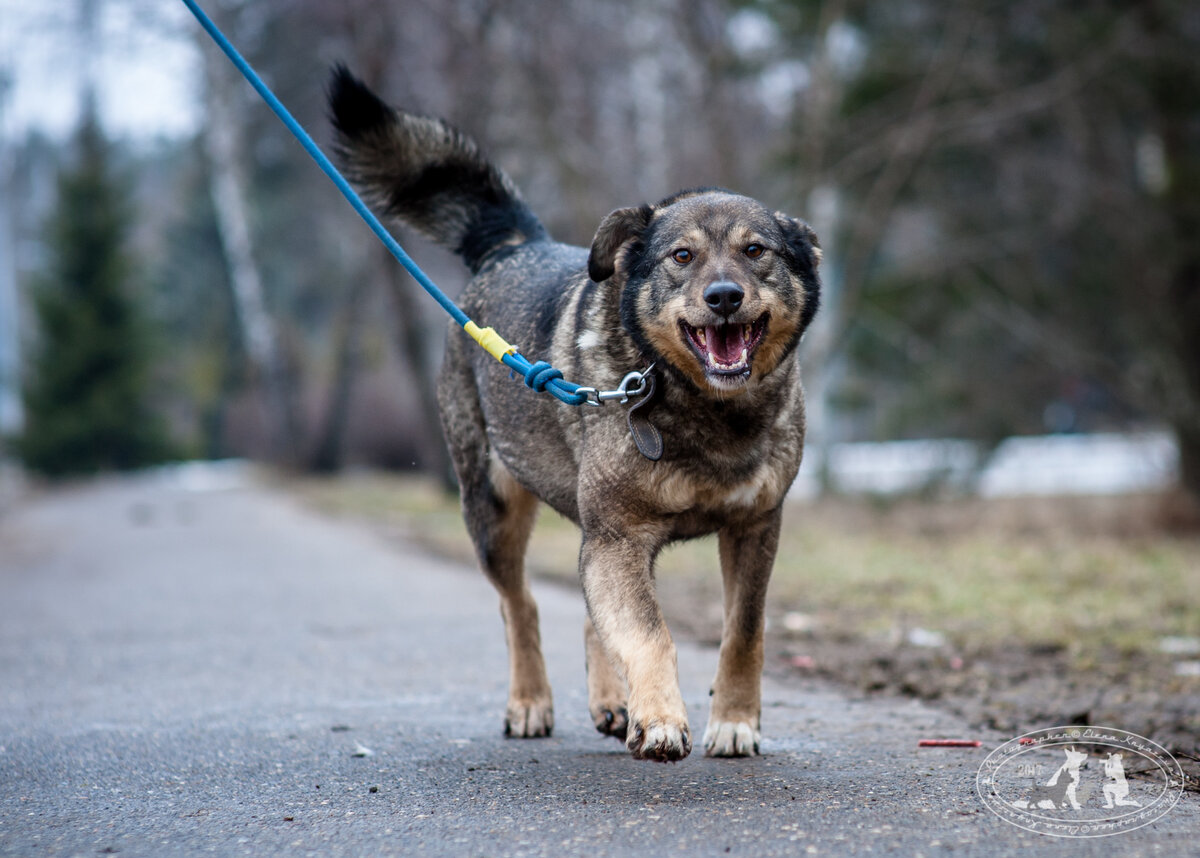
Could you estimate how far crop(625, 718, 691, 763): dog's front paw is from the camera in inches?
142

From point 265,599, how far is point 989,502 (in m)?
8.62

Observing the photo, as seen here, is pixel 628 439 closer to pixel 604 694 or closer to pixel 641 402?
pixel 641 402

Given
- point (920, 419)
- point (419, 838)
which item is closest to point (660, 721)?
point (419, 838)

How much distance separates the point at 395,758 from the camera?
4430mm

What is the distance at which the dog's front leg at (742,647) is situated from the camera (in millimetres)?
4414

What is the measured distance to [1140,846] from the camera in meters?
3.17

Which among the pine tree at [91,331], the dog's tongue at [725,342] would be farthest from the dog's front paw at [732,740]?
the pine tree at [91,331]

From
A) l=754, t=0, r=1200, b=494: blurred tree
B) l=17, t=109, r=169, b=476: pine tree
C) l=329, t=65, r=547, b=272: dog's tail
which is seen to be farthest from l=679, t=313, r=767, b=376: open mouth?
l=17, t=109, r=169, b=476: pine tree

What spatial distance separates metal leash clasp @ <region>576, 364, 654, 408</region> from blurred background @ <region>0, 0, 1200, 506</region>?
3.05m

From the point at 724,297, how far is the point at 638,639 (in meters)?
1.12

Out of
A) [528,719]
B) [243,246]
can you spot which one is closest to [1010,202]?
[528,719]

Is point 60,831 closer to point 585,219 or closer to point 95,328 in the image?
point 585,219

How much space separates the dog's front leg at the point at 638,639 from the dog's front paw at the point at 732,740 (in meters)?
0.50

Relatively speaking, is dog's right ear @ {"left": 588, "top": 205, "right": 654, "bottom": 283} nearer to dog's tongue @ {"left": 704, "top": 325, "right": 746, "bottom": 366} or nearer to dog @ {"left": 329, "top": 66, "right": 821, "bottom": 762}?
dog @ {"left": 329, "top": 66, "right": 821, "bottom": 762}
